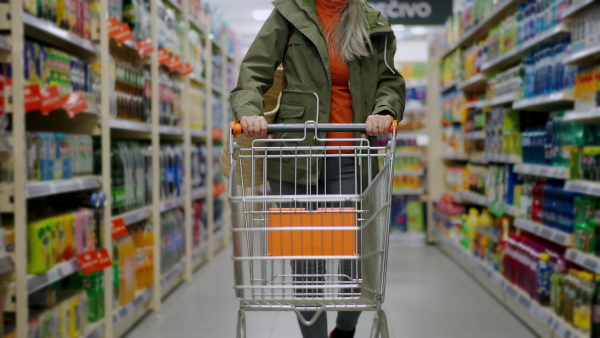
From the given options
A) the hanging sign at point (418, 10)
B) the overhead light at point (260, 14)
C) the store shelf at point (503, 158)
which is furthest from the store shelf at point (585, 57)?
the overhead light at point (260, 14)

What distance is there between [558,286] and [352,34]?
2.03 meters

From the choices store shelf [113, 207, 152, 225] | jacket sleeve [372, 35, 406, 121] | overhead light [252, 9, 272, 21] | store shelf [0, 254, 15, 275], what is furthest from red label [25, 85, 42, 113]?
overhead light [252, 9, 272, 21]

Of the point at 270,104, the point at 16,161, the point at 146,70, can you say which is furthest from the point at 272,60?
the point at 146,70

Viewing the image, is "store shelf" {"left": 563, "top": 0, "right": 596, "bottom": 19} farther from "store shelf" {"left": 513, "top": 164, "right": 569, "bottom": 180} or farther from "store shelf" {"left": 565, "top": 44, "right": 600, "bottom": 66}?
"store shelf" {"left": 513, "top": 164, "right": 569, "bottom": 180}

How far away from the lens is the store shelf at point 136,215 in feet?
12.2

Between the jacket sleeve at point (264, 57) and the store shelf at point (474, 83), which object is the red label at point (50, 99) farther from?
the store shelf at point (474, 83)

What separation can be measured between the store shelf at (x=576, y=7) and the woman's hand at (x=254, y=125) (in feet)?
6.56

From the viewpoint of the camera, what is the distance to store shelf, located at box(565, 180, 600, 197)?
9.80 ft

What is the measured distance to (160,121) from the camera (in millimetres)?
4609

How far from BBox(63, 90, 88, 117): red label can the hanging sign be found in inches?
191

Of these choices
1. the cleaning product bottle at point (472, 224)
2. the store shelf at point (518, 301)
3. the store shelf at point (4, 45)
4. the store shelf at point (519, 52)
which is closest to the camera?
the store shelf at point (4, 45)

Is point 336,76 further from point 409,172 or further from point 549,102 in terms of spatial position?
point 409,172

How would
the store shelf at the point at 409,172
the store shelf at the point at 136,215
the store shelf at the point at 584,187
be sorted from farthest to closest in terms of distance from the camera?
the store shelf at the point at 409,172, the store shelf at the point at 136,215, the store shelf at the point at 584,187

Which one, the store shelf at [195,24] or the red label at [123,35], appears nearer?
the red label at [123,35]
